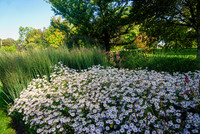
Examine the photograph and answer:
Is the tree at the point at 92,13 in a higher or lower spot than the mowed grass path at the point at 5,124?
higher

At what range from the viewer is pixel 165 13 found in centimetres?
539

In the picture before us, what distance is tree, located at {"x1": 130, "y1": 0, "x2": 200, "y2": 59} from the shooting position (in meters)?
5.13

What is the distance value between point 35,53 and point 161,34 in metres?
6.34

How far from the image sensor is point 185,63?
534 centimetres

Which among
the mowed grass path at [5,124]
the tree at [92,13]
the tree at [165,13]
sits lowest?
the mowed grass path at [5,124]

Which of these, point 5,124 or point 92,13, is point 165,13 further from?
point 5,124

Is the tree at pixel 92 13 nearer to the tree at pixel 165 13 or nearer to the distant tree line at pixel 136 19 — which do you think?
the distant tree line at pixel 136 19

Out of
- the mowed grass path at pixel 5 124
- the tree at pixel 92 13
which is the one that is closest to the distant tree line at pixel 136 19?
the tree at pixel 92 13

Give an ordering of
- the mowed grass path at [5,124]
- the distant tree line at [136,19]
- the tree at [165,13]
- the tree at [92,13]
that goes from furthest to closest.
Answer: the tree at [92,13] < the distant tree line at [136,19] < the tree at [165,13] < the mowed grass path at [5,124]

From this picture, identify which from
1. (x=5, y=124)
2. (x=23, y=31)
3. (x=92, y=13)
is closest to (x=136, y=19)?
(x=92, y=13)

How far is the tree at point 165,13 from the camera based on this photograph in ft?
16.8

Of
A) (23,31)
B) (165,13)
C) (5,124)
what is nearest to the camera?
(5,124)

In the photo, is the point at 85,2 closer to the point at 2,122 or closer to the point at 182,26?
the point at 182,26

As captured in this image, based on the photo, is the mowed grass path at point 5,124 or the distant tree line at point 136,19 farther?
the distant tree line at point 136,19
